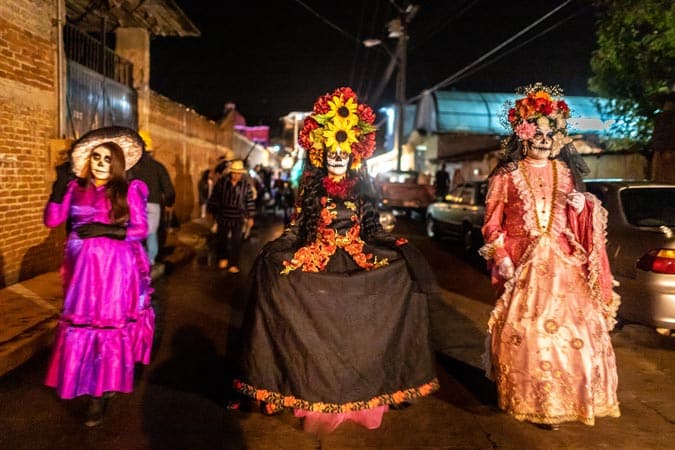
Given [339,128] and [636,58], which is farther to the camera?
[636,58]

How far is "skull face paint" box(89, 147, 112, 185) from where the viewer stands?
4.26m

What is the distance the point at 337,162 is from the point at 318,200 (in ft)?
1.08

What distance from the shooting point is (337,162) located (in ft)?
15.0

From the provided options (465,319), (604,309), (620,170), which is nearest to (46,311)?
(465,319)

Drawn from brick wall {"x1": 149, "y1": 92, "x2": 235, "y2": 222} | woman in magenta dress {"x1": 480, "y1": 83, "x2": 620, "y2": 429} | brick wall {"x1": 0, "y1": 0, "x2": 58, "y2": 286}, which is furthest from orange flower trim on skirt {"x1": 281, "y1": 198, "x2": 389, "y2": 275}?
→ brick wall {"x1": 149, "y1": 92, "x2": 235, "y2": 222}

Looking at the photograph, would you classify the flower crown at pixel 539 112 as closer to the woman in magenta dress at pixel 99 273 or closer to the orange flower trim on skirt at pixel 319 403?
the orange flower trim on skirt at pixel 319 403

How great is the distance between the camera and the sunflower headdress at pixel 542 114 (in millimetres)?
4406

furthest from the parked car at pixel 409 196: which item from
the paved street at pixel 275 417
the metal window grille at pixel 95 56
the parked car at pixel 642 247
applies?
the paved street at pixel 275 417

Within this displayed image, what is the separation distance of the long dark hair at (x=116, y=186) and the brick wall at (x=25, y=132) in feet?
13.5

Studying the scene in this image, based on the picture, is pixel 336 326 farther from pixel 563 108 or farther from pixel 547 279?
pixel 563 108

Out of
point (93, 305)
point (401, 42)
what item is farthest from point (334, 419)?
point (401, 42)

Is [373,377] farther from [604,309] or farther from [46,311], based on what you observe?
[46,311]

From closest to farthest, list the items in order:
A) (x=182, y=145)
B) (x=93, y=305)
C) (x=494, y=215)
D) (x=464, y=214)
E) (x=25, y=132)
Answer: (x=93, y=305), (x=494, y=215), (x=25, y=132), (x=464, y=214), (x=182, y=145)

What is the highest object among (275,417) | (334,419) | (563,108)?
(563,108)
